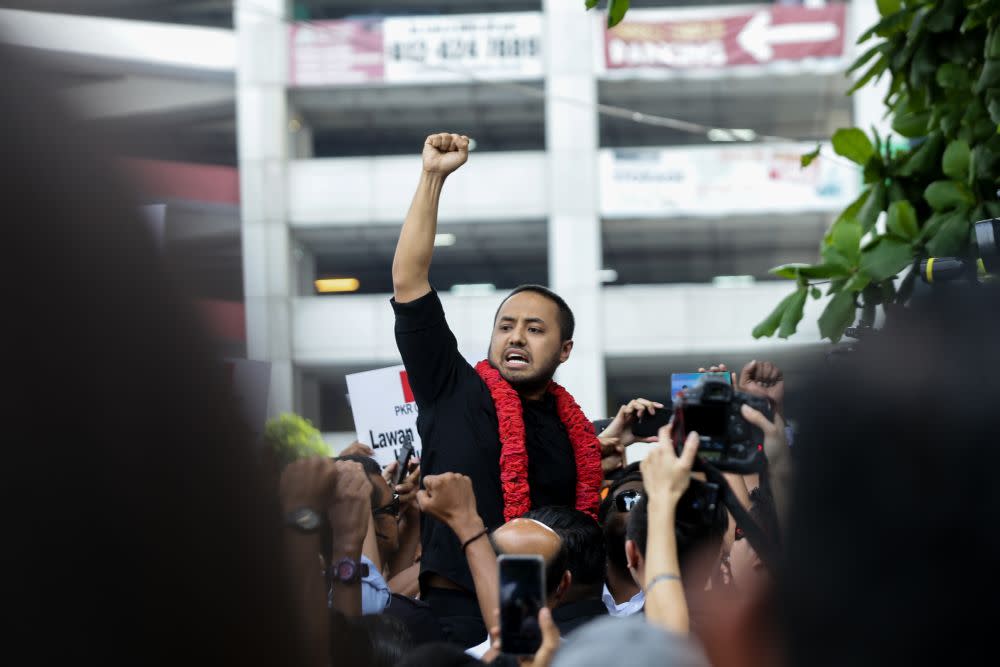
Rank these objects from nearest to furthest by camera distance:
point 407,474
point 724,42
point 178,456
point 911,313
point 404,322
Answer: point 178,456 → point 911,313 → point 404,322 → point 407,474 → point 724,42

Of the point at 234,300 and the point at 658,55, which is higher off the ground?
the point at 658,55

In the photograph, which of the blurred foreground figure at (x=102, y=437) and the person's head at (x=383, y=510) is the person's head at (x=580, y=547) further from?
the blurred foreground figure at (x=102, y=437)

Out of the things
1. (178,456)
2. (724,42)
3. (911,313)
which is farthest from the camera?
(724,42)

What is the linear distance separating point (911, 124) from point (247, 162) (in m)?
15.5

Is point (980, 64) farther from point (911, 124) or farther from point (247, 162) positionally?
point (247, 162)

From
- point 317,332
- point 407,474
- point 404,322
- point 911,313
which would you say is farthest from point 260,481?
point 317,332

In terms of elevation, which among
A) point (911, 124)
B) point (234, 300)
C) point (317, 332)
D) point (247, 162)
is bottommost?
point (317, 332)

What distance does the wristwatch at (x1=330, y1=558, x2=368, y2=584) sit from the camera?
2021mm

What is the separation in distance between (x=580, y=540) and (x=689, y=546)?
505mm

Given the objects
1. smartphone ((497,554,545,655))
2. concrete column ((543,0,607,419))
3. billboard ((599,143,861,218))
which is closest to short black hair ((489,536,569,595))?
smartphone ((497,554,545,655))

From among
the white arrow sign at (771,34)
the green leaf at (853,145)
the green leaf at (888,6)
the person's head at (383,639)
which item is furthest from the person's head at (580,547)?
the white arrow sign at (771,34)

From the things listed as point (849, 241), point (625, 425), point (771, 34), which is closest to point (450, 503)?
point (625, 425)

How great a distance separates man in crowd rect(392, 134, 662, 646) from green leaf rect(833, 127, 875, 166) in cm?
109

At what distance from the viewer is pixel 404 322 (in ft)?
8.39
